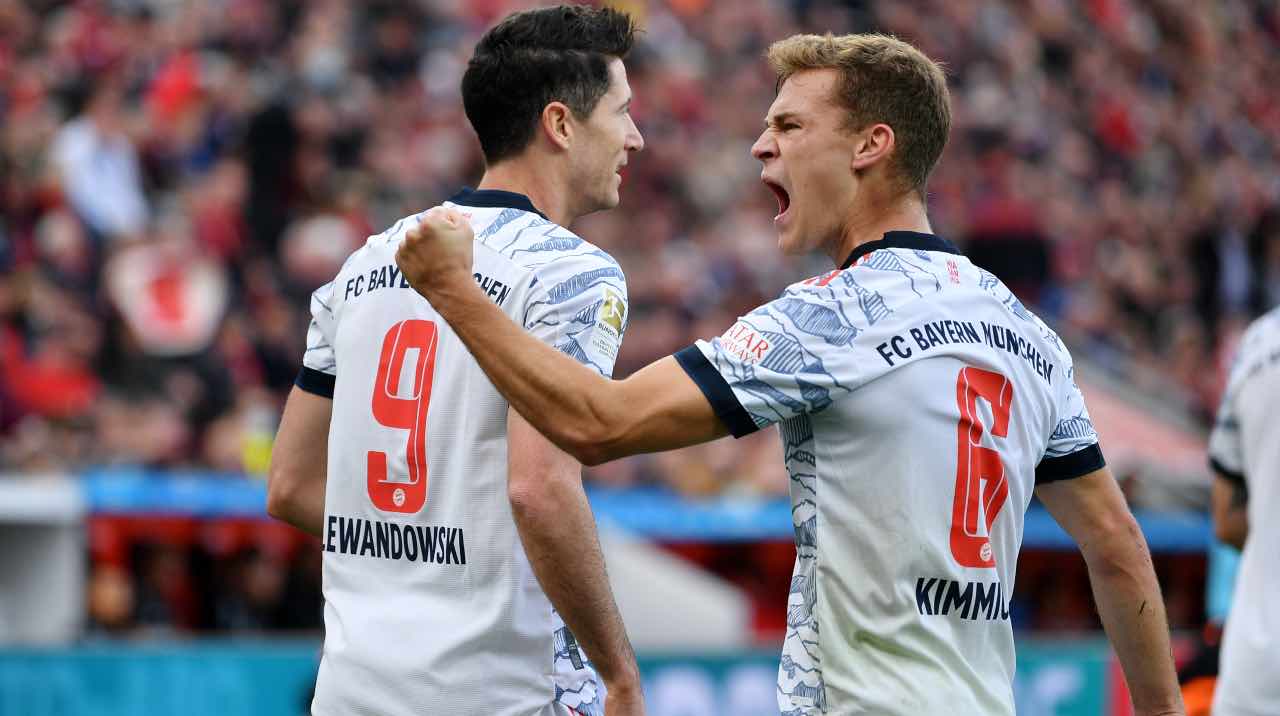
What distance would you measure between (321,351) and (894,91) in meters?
1.45

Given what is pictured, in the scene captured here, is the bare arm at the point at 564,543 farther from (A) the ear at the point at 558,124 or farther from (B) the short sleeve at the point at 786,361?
(A) the ear at the point at 558,124

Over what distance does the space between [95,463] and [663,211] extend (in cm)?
650

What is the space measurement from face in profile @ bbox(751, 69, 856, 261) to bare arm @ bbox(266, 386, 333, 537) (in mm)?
1246

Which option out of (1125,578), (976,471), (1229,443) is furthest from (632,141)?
(1229,443)

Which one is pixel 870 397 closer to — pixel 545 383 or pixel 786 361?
pixel 786 361

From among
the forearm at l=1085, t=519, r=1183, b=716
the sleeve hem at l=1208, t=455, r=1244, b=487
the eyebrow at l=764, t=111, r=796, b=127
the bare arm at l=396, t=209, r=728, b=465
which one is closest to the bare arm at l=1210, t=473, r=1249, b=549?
the sleeve hem at l=1208, t=455, r=1244, b=487

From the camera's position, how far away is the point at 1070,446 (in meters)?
3.60

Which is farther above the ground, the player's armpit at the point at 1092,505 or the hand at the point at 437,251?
the hand at the point at 437,251

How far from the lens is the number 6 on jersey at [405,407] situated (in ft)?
12.2

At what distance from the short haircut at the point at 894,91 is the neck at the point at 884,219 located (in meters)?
0.04

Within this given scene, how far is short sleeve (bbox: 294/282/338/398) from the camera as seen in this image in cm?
400

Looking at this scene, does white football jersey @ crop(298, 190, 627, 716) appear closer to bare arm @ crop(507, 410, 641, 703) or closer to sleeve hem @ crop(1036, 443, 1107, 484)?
bare arm @ crop(507, 410, 641, 703)

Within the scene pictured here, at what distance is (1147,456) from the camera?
12898mm

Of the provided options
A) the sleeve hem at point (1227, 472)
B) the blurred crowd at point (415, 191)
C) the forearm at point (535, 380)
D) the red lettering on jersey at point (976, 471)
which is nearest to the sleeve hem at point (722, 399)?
the forearm at point (535, 380)
